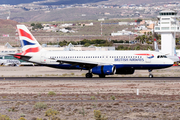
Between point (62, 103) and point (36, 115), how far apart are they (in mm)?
4416

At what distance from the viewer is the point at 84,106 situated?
25.0 metres

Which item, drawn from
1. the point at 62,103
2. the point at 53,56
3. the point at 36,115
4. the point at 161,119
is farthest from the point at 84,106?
the point at 53,56

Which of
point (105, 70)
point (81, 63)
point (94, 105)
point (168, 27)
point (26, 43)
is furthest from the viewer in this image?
point (168, 27)

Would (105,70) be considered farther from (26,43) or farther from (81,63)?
(26,43)

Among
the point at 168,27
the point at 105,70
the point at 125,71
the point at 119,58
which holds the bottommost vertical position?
the point at 125,71

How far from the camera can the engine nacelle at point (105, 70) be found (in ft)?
153

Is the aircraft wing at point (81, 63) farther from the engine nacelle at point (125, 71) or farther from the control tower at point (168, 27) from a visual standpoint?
the control tower at point (168, 27)

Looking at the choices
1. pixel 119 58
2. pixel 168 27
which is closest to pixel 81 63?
pixel 119 58

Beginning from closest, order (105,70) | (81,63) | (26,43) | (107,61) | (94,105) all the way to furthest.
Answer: (94,105) → (105,70) → (81,63) → (107,61) → (26,43)

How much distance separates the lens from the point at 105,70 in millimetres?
47125

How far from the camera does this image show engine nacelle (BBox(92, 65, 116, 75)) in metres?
46.7

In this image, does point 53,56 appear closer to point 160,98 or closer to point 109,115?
point 160,98

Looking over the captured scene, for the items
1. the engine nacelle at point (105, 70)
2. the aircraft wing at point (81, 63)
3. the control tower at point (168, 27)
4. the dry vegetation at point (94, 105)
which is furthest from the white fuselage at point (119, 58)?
the control tower at point (168, 27)

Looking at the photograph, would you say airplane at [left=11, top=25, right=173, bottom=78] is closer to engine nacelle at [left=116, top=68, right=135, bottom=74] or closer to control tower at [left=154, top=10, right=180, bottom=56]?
engine nacelle at [left=116, top=68, right=135, bottom=74]
